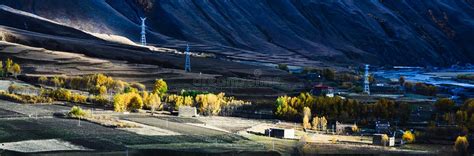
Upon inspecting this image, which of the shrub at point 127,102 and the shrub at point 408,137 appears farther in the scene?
the shrub at point 127,102

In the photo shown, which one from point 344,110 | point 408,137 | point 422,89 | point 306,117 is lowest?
point 408,137

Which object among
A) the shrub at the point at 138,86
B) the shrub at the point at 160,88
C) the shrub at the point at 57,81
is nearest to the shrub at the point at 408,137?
the shrub at the point at 160,88

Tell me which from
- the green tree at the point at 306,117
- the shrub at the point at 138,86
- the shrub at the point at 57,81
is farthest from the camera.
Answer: the shrub at the point at 138,86

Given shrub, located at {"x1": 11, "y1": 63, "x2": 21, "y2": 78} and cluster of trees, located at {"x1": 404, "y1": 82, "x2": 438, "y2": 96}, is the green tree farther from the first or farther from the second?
shrub, located at {"x1": 11, "y1": 63, "x2": 21, "y2": 78}

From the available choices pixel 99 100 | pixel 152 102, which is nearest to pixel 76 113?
pixel 152 102

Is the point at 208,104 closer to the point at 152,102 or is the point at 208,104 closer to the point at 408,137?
the point at 152,102

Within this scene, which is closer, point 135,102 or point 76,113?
point 76,113

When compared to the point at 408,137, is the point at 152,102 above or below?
above

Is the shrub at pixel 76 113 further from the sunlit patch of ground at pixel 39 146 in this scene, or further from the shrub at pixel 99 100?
the sunlit patch of ground at pixel 39 146

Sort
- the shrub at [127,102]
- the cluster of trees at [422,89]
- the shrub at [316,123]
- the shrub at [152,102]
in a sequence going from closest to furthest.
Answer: the shrub at [316,123]
the shrub at [127,102]
the shrub at [152,102]
the cluster of trees at [422,89]
